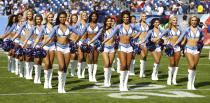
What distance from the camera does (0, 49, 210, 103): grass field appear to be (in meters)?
9.47

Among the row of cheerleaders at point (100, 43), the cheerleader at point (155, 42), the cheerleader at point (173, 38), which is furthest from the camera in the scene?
the cheerleader at point (155, 42)

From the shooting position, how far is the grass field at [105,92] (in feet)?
31.1

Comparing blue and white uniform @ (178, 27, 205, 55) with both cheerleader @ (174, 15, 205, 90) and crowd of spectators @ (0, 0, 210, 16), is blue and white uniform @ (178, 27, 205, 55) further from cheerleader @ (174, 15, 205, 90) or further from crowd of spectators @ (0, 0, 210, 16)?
crowd of spectators @ (0, 0, 210, 16)

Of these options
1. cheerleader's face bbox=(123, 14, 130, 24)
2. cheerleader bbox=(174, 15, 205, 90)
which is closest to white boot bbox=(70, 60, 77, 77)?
cheerleader's face bbox=(123, 14, 130, 24)

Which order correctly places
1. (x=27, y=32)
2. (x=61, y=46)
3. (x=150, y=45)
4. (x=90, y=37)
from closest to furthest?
(x=61, y=46) < (x=150, y=45) < (x=90, y=37) < (x=27, y=32)

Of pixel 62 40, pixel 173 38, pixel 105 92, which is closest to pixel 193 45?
pixel 173 38

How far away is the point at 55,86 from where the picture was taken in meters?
11.9

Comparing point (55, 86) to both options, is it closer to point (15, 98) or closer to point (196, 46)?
point (15, 98)

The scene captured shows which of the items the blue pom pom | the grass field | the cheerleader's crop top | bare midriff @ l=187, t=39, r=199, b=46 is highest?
the cheerleader's crop top

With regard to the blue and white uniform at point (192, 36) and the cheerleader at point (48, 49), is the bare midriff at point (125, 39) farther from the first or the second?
the cheerleader at point (48, 49)

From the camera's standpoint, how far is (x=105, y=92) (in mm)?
10641

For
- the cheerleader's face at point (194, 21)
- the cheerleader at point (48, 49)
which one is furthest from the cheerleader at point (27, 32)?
the cheerleader's face at point (194, 21)

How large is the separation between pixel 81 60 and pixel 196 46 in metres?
3.78

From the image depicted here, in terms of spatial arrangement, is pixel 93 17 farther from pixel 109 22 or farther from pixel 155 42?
pixel 155 42
